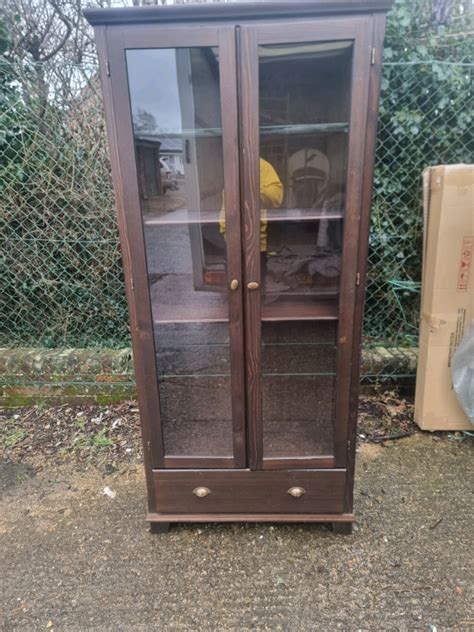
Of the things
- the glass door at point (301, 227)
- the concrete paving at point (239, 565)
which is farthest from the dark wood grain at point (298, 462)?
the concrete paving at point (239, 565)

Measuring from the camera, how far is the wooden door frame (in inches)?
46.7

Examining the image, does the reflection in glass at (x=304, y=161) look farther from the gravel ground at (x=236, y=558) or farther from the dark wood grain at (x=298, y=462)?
the gravel ground at (x=236, y=558)

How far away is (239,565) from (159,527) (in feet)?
1.28

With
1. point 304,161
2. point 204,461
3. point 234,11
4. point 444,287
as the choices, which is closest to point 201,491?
point 204,461

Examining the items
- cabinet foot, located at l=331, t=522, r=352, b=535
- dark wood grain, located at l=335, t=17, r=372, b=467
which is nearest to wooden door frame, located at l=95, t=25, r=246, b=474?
dark wood grain, located at l=335, t=17, r=372, b=467

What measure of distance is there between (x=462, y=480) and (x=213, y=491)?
1.27 metres

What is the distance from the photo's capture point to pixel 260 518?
5.46 ft

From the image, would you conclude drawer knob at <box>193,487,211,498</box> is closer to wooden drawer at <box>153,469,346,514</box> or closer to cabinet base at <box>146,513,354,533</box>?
wooden drawer at <box>153,469,346,514</box>

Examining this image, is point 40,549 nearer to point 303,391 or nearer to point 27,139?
point 303,391

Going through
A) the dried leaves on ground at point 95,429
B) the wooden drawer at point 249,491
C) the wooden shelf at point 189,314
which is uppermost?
Result: the wooden shelf at point 189,314

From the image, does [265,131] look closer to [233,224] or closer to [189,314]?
[233,224]

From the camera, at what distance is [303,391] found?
1707 millimetres

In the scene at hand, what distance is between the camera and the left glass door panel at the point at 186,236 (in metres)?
1.30

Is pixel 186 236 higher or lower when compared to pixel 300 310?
higher
